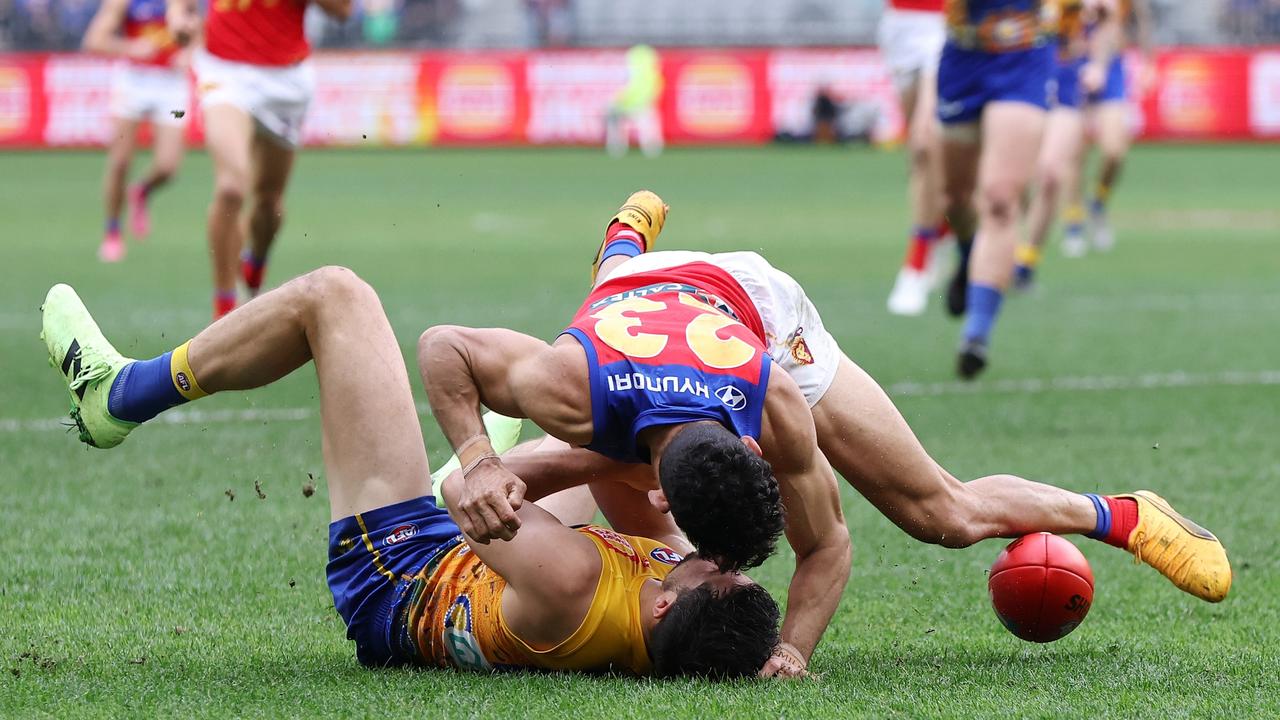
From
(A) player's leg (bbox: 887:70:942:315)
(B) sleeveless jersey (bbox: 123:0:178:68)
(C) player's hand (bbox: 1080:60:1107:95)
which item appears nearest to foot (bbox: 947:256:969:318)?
(A) player's leg (bbox: 887:70:942:315)

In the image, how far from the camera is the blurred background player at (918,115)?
11.4 m

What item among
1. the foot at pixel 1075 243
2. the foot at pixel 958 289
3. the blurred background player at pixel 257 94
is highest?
the blurred background player at pixel 257 94

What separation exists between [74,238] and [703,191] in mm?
8087

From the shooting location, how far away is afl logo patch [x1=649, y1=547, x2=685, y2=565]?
402cm

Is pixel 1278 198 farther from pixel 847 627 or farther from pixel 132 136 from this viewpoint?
pixel 847 627

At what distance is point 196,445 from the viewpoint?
7121mm

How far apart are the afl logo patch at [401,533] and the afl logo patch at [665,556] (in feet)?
1.80

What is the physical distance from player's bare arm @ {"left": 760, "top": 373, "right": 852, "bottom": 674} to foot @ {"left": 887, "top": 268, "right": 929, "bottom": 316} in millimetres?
7420

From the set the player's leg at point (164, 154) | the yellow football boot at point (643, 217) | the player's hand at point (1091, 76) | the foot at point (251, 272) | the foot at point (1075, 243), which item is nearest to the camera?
the yellow football boot at point (643, 217)

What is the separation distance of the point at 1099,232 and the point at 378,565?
14149 mm

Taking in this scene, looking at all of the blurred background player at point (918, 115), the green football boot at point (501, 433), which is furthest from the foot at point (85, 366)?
the blurred background player at point (918, 115)

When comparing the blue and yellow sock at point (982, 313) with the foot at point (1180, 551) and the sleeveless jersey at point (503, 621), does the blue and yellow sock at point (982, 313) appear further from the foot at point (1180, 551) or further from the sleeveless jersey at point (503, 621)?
the sleeveless jersey at point (503, 621)

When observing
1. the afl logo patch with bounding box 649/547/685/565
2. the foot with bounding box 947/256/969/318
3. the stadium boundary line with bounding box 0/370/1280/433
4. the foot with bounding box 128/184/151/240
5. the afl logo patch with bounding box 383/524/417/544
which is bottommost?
the foot with bounding box 128/184/151/240

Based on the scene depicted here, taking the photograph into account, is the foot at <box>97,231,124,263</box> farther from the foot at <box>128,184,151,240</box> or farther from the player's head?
the player's head
